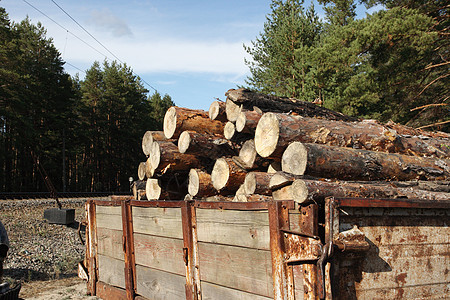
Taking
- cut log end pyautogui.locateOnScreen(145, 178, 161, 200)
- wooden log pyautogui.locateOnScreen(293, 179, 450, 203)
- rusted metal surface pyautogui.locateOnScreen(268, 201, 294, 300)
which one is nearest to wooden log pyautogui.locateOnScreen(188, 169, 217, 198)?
cut log end pyautogui.locateOnScreen(145, 178, 161, 200)

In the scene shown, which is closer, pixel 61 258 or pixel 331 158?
pixel 331 158

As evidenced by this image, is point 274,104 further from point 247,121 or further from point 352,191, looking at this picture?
point 352,191

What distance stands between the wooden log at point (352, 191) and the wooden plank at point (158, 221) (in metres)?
1.50

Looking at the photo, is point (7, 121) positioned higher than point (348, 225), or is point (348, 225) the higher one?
point (7, 121)

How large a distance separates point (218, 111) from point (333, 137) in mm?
1823

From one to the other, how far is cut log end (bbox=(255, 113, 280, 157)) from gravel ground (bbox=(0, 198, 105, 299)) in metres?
2.81

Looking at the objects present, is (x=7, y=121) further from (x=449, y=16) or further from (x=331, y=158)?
(x=331, y=158)

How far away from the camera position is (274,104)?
5.48 meters

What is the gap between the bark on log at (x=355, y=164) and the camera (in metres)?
3.72

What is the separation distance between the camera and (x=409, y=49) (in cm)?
1339

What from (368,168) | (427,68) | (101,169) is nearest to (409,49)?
(427,68)

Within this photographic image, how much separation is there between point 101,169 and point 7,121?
1515 cm

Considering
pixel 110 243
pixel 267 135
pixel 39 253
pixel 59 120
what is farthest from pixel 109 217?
pixel 59 120

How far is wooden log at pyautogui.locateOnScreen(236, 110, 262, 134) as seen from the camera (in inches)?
185
